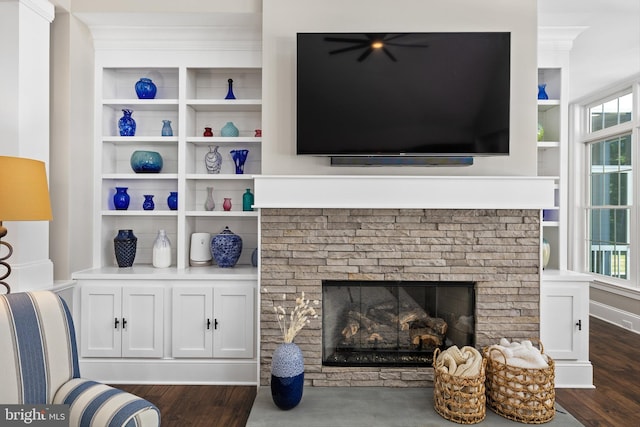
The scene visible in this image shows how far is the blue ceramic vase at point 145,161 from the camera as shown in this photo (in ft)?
11.1

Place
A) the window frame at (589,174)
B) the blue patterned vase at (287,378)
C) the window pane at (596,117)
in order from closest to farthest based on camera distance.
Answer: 1. the blue patterned vase at (287,378)
2. the window frame at (589,174)
3. the window pane at (596,117)

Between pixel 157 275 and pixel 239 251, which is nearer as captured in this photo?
pixel 157 275

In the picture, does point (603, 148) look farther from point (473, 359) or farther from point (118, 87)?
point (118, 87)

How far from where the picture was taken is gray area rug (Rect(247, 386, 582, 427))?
7.73 feet

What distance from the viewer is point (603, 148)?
5.18 meters

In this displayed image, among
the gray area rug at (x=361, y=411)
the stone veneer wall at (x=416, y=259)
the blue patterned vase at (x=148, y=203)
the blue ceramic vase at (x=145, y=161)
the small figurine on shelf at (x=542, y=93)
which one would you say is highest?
the small figurine on shelf at (x=542, y=93)

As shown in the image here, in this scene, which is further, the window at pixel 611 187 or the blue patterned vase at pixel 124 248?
the window at pixel 611 187

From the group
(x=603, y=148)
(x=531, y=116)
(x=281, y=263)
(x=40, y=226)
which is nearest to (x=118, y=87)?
(x=40, y=226)

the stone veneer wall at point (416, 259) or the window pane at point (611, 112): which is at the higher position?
the window pane at point (611, 112)

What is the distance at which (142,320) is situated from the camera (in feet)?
9.91

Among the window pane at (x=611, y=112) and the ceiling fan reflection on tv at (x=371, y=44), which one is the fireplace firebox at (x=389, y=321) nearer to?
the ceiling fan reflection on tv at (x=371, y=44)

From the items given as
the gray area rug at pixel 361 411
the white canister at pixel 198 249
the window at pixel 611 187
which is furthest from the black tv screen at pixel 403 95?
the window at pixel 611 187

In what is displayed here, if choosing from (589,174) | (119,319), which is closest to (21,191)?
(119,319)

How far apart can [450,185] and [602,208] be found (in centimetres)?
349
